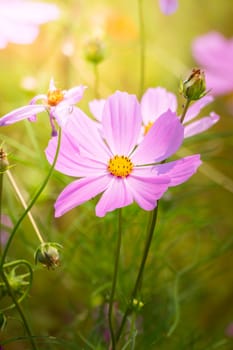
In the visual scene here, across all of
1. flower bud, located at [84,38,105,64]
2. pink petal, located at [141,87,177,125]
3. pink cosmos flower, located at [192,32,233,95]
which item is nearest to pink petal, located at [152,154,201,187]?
pink petal, located at [141,87,177,125]

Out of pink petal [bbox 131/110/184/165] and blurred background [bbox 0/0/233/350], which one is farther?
blurred background [bbox 0/0/233/350]

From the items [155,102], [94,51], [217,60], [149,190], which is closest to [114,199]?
[149,190]

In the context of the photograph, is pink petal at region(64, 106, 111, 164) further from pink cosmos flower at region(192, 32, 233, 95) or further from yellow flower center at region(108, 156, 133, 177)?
pink cosmos flower at region(192, 32, 233, 95)

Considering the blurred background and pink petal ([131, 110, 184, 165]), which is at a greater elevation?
pink petal ([131, 110, 184, 165])

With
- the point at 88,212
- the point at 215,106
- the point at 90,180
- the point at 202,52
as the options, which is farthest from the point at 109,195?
the point at 215,106

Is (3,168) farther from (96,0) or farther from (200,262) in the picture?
(96,0)

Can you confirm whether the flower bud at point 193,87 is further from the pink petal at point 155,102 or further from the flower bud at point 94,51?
the flower bud at point 94,51

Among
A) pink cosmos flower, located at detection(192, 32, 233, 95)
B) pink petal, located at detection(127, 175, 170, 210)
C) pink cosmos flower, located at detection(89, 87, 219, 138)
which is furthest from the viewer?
pink cosmos flower, located at detection(192, 32, 233, 95)

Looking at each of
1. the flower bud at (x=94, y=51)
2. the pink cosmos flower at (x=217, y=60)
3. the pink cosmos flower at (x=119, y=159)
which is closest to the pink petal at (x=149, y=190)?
the pink cosmos flower at (x=119, y=159)
